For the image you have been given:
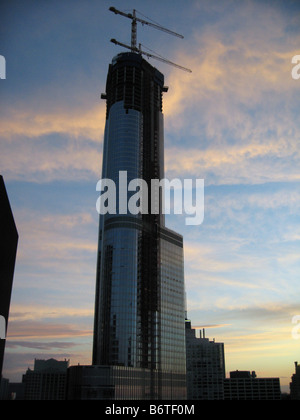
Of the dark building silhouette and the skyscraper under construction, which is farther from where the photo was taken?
the dark building silhouette

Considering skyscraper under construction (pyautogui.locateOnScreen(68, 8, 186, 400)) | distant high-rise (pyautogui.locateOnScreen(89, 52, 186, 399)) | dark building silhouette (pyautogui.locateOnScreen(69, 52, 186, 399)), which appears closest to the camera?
skyscraper under construction (pyautogui.locateOnScreen(68, 8, 186, 400))

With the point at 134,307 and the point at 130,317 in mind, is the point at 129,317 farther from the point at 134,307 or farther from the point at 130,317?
the point at 134,307

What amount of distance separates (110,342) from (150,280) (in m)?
35.7

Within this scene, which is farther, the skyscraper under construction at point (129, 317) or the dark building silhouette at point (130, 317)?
the dark building silhouette at point (130, 317)

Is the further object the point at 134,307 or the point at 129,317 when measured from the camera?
the point at 134,307

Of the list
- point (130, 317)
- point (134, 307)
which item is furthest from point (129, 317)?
point (134, 307)

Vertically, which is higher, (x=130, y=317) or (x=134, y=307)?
(x=134, y=307)

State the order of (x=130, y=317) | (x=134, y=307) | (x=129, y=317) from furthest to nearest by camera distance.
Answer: (x=134, y=307)
(x=130, y=317)
(x=129, y=317)

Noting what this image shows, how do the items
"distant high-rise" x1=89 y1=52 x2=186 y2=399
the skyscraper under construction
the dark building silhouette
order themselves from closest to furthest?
the skyscraper under construction
the dark building silhouette
"distant high-rise" x1=89 y1=52 x2=186 y2=399

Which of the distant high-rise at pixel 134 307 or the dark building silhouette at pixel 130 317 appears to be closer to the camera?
the dark building silhouette at pixel 130 317

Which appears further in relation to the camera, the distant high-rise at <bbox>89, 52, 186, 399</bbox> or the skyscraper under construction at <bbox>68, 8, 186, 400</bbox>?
the distant high-rise at <bbox>89, 52, 186, 399</bbox>

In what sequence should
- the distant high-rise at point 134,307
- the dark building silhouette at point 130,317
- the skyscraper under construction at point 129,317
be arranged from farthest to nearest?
the distant high-rise at point 134,307
the dark building silhouette at point 130,317
the skyscraper under construction at point 129,317

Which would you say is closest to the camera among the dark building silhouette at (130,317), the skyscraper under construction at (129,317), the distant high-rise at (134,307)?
the skyscraper under construction at (129,317)
